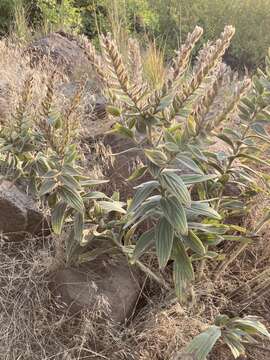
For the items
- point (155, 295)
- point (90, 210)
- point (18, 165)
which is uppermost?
point (18, 165)

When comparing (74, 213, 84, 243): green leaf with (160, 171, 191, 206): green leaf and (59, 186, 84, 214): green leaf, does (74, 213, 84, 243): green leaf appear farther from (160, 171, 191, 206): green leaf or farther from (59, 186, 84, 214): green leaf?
(160, 171, 191, 206): green leaf

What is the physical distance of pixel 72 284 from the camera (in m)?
2.20

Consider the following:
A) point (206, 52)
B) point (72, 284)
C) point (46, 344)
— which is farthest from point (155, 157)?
point (46, 344)

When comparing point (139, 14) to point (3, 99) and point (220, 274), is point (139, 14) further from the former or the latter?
point (220, 274)

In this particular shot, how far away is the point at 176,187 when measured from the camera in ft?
5.40

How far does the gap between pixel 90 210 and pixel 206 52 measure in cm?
75

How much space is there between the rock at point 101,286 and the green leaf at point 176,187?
0.65 m

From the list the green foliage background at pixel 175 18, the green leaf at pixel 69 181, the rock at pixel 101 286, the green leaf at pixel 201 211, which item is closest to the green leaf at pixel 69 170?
the green leaf at pixel 69 181

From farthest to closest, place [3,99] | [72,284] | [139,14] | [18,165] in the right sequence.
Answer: [139,14] → [3,99] → [72,284] → [18,165]

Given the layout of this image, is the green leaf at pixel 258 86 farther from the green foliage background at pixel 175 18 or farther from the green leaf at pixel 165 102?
the green foliage background at pixel 175 18

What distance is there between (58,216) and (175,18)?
14.5 ft

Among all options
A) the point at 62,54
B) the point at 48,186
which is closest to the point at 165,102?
the point at 48,186

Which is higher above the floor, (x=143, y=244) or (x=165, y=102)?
(x=165, y=102)

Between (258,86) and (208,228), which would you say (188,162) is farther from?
(258,86)
